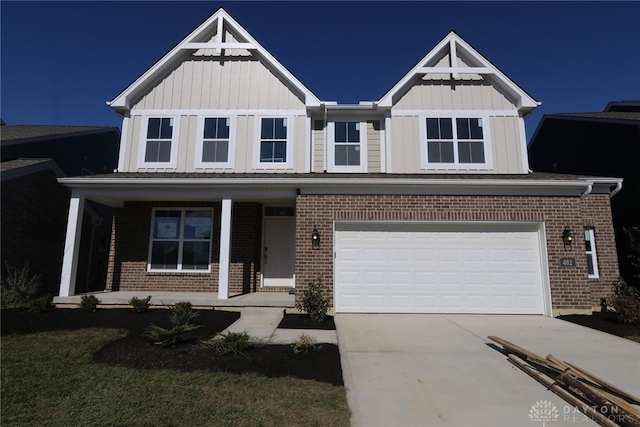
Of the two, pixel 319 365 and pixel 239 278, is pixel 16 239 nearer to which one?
pixel 239 278

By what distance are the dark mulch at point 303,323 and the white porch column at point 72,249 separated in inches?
222

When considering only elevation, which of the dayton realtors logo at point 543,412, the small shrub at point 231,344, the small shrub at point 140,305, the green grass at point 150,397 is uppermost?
the small shrub at point 140,305

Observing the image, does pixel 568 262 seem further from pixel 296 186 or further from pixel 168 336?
pixel 168 336

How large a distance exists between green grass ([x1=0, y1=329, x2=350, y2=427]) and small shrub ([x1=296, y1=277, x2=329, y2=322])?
3.44 metres

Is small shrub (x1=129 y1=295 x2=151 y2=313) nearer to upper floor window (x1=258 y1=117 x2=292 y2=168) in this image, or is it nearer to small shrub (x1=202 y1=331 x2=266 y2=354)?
small shrub (x1=202 y1=331 x2=266 y2=354)

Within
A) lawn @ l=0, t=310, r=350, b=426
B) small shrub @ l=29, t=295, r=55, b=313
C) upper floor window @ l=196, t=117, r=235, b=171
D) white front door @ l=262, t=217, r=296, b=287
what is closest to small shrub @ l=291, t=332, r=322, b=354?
lawn @ l=0, t=310, r=350, b=426

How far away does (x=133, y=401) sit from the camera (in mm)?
3570

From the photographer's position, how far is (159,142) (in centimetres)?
1089

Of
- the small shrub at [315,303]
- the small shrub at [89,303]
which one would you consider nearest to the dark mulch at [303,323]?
the small shrub at [315,303]

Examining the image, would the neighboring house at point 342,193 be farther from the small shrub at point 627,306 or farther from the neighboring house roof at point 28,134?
the neighboring house roof at point 28,134

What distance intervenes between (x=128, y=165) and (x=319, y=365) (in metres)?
9.12

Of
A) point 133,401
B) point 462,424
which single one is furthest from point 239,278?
point 462,424

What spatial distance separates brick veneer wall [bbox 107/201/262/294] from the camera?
10.3 m

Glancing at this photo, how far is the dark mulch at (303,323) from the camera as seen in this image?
6.91 m
